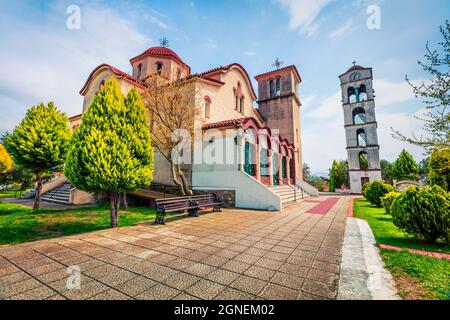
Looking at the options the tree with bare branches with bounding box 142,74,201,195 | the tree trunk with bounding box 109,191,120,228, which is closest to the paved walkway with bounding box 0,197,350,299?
the tree trunk with bounding box 109,191,120,228

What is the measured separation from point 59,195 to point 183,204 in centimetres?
1273

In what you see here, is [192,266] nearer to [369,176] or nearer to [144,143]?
[144,143]

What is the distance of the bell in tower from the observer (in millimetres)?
28141

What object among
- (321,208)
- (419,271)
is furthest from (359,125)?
(419,271)

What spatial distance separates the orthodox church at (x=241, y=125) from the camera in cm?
1277

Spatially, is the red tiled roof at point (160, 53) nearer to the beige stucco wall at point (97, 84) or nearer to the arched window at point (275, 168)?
the beige stucco wall at point (97, 84)

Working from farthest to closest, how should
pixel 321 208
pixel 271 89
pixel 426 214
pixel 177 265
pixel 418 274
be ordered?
pixel 271 89 → pixel 321 208 → pixel 426 214 → pixel 177 265 → pixel 418 274

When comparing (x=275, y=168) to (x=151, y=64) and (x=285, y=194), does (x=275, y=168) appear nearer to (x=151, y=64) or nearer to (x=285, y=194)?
(x=285, y=194)

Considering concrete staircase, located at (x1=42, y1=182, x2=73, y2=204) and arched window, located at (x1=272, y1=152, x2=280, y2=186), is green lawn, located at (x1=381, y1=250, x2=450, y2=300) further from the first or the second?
concrete staircase, located at (x1=42, y1=182, x2=73, y2=204)

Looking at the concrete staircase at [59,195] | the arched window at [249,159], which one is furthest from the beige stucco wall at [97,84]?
the arched window at [249,159]

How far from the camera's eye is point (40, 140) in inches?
393

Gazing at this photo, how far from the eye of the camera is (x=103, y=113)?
21.6 feet

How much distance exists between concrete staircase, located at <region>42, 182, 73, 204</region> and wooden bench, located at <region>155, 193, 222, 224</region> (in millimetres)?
10034

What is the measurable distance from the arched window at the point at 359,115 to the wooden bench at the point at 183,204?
29.5 metres
